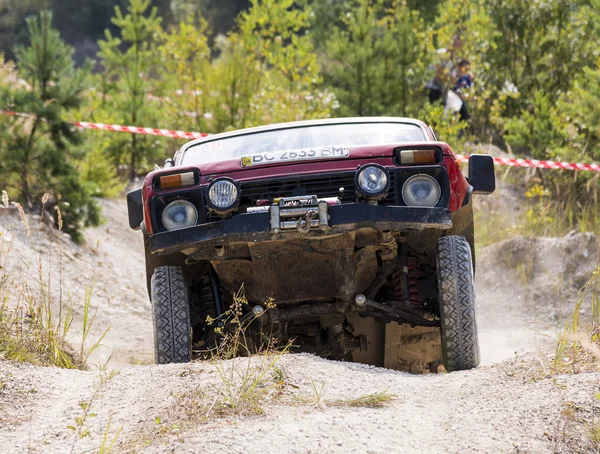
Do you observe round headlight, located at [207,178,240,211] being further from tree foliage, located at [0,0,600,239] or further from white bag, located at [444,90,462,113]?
white bag, located at [444,90,462,113]

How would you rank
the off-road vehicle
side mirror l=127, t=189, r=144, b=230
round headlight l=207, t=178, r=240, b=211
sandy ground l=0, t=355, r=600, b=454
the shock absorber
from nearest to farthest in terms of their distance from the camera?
sandy ground l=0, t=355, r=600, b=454 < the off-road vehicle < round headlight l=207, t=178, r=240, b=211 < the shock absorber < side mirror l=127, t=189, r=144, b=230

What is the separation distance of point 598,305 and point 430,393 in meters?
1.43

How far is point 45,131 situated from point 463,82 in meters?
9.24

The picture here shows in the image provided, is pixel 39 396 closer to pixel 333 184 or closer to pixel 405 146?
pixel 333 184

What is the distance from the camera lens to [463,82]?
59.4 feet

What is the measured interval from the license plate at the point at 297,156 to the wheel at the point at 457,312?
907mm

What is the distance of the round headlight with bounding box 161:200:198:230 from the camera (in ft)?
20.2

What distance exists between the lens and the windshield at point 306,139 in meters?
7.03

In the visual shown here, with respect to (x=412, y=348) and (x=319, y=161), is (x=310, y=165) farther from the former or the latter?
(x=412, y=348)

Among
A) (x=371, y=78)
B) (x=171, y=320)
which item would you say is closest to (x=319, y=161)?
(x=171, y=320)

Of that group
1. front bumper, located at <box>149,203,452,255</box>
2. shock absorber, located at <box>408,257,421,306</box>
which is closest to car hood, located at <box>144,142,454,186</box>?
front bumper, located at <box>149,203,452,255</box>

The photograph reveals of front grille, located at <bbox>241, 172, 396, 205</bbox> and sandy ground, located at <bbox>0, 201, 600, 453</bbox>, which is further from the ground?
front grille, located at <bbox>241, 172, 396, 205</bbox>

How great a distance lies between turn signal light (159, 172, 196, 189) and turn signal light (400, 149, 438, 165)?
4.06 ft

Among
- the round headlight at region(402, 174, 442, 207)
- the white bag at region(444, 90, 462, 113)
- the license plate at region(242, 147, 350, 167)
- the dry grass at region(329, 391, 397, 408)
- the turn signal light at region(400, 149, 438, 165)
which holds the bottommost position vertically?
the dry grass at region(329, 391, 397, 408)
